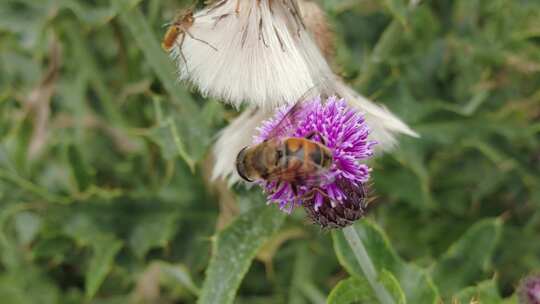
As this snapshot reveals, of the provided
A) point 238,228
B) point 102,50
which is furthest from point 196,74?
point 102,50

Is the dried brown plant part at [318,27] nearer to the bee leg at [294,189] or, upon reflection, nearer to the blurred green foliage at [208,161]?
the blurred green foliage at [208,161]

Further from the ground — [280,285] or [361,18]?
[361,18]

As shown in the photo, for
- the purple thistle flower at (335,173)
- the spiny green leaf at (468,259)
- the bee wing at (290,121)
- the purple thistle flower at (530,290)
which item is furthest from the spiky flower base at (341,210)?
the spiny green leaf at (468,259)

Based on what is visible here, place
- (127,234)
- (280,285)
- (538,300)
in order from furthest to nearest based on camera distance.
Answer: (280,285) → (127,234) → (538,300)

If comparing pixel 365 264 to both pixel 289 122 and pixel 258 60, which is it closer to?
pixel 289 122

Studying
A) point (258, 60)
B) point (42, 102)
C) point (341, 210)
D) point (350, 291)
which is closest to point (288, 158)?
point (341, 210)

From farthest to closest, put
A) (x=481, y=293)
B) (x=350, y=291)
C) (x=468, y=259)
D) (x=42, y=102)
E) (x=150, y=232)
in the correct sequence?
(x=42, y=102)
(x=150, y=232)
(x=468, y=259)
(x=481, y=293)
(x=350, y=291)

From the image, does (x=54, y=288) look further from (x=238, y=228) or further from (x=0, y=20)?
(x=238, y=228)
